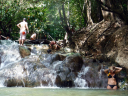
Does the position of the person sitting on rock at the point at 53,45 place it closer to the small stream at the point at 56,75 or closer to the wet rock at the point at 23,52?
the wet rock at the point at 23,52

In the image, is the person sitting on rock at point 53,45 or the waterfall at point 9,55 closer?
the waterfall at point 9,55

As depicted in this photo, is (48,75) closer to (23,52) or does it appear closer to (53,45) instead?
(23,52)

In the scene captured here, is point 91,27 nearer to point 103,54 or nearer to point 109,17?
point 109,17

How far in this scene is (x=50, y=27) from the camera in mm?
18641

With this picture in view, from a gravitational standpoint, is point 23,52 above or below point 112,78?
above

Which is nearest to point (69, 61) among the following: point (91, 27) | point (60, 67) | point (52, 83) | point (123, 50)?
point (60, 67)

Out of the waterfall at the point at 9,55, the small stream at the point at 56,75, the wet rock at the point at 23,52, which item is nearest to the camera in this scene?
the small stream at the point at 56,75

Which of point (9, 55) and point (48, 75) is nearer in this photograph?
point (48, 75)

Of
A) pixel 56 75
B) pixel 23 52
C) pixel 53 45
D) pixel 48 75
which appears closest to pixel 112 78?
pixel 56 75

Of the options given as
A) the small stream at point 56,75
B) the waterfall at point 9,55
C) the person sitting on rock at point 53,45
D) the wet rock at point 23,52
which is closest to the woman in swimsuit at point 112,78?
the small stream at point 56,75

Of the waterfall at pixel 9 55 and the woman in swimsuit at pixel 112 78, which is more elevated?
the waterfall at pixel 9 55

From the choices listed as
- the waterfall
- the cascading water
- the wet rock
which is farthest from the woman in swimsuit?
the wet rock

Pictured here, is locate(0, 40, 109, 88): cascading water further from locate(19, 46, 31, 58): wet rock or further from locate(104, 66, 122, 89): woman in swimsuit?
locate(19, 46, 31, 58): wet rock

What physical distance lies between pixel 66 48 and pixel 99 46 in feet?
9.71
